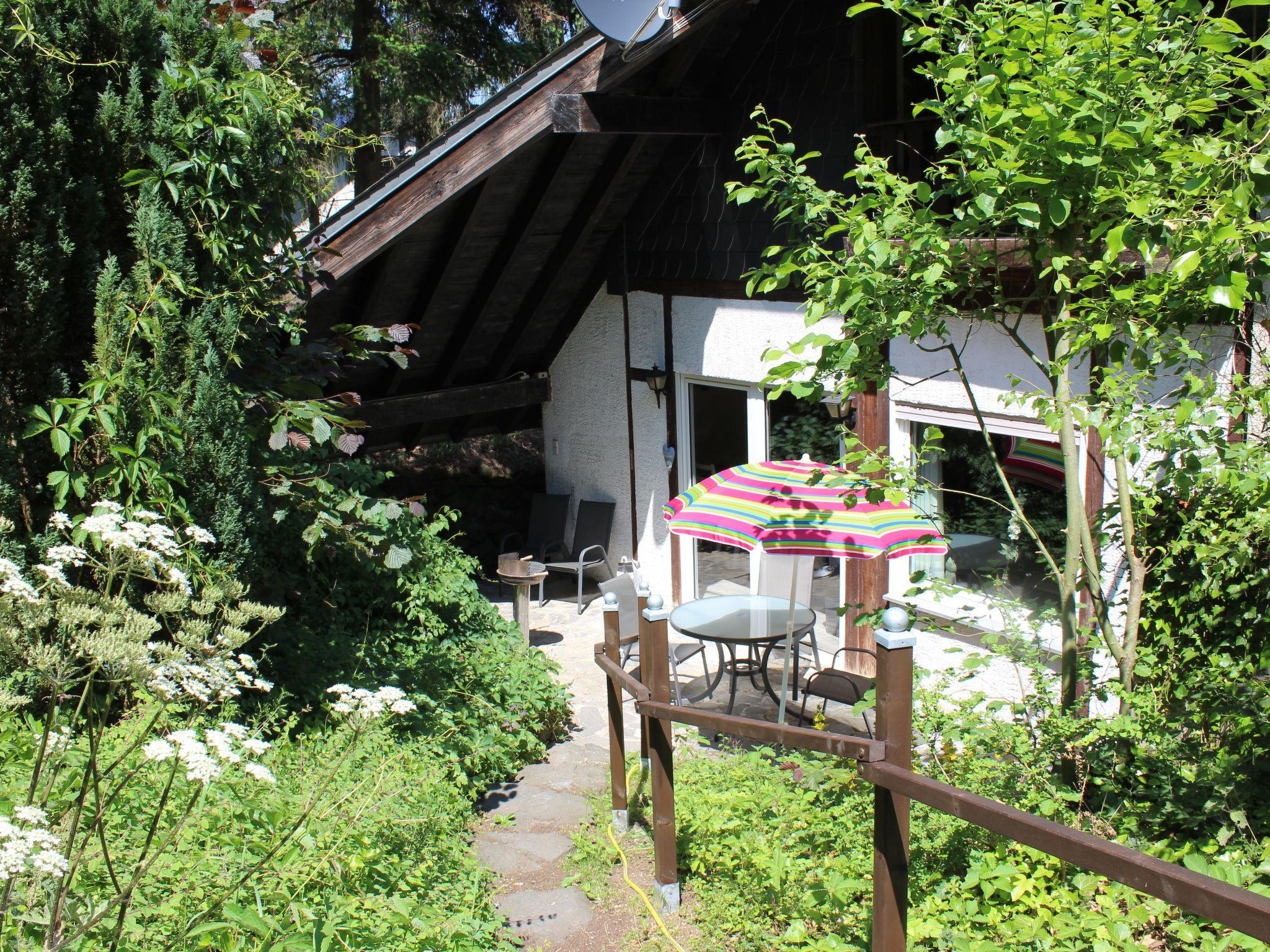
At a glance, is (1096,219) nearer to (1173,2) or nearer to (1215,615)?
(1173,2)

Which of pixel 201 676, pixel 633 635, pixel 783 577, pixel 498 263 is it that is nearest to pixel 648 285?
pixel 498 263

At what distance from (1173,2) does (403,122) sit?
40.1ft

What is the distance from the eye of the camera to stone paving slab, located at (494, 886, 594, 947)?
3.49 metres

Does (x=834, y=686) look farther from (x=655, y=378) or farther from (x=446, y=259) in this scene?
(x=446, y=259)

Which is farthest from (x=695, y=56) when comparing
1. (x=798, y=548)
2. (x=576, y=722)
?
(x=576, y=722)

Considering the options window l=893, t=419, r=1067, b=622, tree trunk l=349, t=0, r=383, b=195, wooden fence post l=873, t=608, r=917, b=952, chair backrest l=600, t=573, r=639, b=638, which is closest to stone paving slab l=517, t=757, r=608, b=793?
chair backrest l=600, t=573, r=639, b=638

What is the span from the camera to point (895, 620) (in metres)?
2.41

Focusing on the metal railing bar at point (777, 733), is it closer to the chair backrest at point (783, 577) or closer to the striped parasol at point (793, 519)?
the striped parasol at point (793, 519)

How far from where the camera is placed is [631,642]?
6.62 m

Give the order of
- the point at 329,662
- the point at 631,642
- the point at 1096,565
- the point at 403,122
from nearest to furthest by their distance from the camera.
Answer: the point at 1096,565, the point at 329,662, the point at 631,642, the point at 403,122

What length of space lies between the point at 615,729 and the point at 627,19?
3964mm

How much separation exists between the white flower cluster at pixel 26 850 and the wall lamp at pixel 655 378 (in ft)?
22.4

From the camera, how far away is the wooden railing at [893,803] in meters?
1.70

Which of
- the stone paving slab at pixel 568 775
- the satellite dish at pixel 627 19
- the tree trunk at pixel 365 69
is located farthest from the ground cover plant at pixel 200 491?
the tree trunk at pixel 365 69
